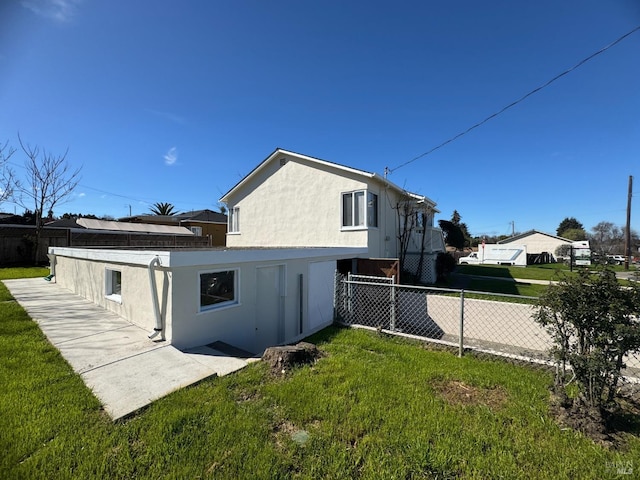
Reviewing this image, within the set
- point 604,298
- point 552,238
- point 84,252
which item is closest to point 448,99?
point 604,298

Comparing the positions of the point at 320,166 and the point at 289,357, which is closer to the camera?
the point at 289,357

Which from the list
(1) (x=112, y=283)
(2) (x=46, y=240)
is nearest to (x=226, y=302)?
(1) (x=112, y=283)

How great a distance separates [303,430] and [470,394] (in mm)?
2331

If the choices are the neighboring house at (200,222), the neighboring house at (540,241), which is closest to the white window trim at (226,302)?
the neighboring house at (200,222)

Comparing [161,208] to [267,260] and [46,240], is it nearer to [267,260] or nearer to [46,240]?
[46,240]

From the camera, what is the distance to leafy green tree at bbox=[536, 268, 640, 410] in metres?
2.66

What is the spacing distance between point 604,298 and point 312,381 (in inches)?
140

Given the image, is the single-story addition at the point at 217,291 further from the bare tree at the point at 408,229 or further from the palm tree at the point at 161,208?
the palm tree at the point at 161,208

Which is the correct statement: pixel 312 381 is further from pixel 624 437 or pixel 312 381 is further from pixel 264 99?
pixel 264 99

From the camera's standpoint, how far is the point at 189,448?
2398mm

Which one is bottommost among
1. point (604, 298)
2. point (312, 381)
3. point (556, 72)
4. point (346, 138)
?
point (312, 381)

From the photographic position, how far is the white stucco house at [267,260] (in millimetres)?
4863

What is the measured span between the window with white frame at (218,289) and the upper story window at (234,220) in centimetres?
919

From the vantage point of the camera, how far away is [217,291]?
5527 millimetres
